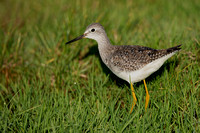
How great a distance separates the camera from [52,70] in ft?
20.4

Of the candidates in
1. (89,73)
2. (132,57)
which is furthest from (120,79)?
(132,57)

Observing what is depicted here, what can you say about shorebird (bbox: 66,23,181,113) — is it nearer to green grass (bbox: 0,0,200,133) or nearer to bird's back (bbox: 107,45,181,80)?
bird's back (bbox: 107,45,181,80)

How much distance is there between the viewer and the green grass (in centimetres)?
406

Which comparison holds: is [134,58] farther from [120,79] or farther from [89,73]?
[89,73]

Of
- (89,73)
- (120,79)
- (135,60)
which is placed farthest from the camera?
(89,73)

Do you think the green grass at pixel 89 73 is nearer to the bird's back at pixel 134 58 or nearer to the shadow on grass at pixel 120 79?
the shadow on grass at pixel 120 79

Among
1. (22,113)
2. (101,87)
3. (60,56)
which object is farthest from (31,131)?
(60,56)

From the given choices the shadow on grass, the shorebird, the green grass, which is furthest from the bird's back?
the shadow on grass

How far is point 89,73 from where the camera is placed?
6.20 meters

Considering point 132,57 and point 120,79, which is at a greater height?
point 132,57

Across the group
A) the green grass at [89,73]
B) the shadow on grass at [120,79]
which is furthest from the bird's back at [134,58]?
the shadow on grass at [120,79]

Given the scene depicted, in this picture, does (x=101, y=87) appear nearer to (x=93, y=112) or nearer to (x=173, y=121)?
(x=93, y=112)

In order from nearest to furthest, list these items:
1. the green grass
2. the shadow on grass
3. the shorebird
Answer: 1. the green grass
2. the shorebird
3. the shadow on grass

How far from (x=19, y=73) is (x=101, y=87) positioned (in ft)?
8.66
